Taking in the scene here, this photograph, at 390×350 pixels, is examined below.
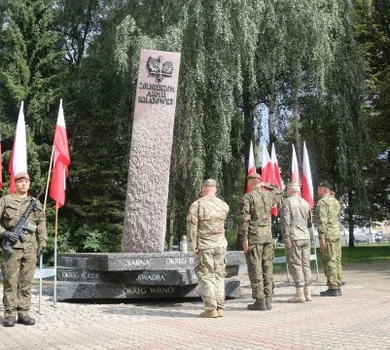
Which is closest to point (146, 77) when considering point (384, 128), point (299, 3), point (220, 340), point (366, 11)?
point (220, 340)

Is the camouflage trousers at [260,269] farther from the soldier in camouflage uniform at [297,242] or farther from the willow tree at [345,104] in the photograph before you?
the willow tree at [345,104]

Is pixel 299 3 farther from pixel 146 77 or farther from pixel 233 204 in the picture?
pixel 146 77

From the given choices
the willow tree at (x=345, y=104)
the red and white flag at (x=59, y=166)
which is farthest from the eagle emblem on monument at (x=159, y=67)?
the willow tree at (x=345, y=104)

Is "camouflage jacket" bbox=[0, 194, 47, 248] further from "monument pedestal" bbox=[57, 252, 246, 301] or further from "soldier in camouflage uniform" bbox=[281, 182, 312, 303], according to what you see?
"soldier in camouflage uniform" bbox=[281, 182, 312, 303]

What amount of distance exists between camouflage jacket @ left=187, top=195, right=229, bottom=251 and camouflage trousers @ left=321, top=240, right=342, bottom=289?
2769 mm

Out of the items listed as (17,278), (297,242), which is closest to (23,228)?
(17,278)

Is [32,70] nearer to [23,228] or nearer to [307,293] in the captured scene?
[23,228]

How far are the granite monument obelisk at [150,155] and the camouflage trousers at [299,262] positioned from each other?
7.80 feet

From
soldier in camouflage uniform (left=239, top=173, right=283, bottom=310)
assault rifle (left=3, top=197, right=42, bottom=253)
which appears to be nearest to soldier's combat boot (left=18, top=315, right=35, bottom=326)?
assault rifle (left=3, top=197, right=42, bottom=253)

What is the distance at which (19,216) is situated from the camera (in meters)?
7.14

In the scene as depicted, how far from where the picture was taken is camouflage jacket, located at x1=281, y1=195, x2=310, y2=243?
30.3ft

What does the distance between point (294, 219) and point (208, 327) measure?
3237mm

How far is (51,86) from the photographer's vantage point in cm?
2086

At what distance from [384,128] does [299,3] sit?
10081mm
